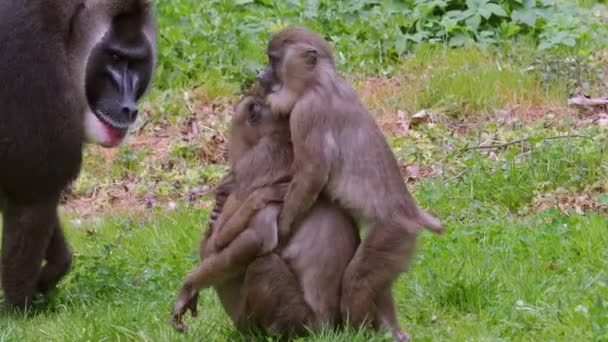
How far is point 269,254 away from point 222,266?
19 centimetres

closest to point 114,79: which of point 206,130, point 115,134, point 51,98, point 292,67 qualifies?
point 115,134

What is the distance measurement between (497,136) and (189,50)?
3343 millimetres

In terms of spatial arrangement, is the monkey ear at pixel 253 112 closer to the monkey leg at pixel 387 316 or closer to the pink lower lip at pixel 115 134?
the monkey leg at pixel 387 316

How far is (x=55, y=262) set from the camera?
6605mm

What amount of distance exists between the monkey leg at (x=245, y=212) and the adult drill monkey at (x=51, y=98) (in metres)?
1.66

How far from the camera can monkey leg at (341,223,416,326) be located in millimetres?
4520

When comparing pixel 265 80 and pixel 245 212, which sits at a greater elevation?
pixel 265 80

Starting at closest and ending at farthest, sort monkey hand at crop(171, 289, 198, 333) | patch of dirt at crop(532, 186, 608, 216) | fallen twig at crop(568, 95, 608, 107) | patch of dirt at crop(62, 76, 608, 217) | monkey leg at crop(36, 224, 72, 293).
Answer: monkey hand at crop(171, 289, 198, 333), monkey leg at crop(36, 224, 72, 293), patch of dirt at crop(532, 186, 608, 216), patch of dirt at crop(62, 76, 608, 217), fallen twig at crop(568, 95, 608, 107)

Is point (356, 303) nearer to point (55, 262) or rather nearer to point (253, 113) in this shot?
point (253, 113)

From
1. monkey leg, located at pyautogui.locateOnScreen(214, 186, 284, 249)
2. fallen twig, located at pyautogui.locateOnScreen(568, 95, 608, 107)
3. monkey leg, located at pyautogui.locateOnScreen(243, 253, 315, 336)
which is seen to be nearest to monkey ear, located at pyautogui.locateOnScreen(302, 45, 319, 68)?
monkey leg, located at pyautogui.locateOnScreen(214, 186, 284, 249)

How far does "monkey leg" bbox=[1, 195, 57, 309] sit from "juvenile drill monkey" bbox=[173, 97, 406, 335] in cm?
169

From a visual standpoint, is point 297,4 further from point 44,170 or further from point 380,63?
point 44,170

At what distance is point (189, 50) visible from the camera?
10.6 metres

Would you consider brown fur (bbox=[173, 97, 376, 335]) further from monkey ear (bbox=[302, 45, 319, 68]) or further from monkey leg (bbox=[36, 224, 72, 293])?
monkey leg (bbox=[36, 224, 72, 293])
